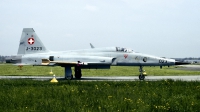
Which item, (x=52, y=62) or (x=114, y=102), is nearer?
(x=114, y=102)

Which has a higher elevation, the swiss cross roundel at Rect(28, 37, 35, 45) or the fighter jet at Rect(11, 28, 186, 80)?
the swiss cross roundel at Rect(28, 37, 35, 45)

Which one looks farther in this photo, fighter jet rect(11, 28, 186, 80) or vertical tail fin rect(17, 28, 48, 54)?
vertical tail fin rect(17, 28, 48, 54)

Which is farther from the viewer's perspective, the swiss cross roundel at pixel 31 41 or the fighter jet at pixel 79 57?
the swiss cross roundel at pixel 31 41

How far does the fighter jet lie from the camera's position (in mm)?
22852

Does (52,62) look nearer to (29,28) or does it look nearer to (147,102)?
(29,28)

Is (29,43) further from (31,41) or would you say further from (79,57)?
(79,57)

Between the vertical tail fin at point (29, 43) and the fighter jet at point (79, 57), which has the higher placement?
the vertical tail fin at point (29, 43)

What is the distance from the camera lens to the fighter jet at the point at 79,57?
2285cm

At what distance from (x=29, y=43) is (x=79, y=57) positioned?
500 centimetres

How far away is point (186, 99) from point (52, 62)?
50.4 feet

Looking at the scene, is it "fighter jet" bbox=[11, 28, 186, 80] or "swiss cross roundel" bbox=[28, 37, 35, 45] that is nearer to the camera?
"fighter jet" bbox=[11, 28, 186, 80]

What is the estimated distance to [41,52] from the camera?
24.5 meters

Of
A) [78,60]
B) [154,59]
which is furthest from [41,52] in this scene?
[154,59]

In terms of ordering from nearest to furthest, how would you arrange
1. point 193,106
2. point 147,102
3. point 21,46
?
point 193,106 < point 147,102 < point 21,46
